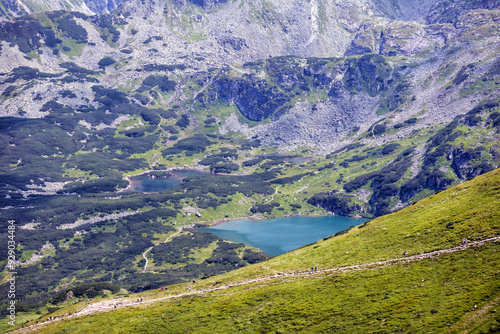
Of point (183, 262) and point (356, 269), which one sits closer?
point (356, 269)

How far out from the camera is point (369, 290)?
59.6 metres

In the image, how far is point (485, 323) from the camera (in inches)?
→ 1649

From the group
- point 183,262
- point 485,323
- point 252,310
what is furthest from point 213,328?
point 183,262

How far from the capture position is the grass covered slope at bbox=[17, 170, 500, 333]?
49.2m

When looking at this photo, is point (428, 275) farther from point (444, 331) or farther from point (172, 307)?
point (172, 307)

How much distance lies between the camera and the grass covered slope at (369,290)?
4916 cm

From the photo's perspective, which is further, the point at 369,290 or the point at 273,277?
the point at 273,277

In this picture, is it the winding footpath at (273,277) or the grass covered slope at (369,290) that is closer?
the grass covered slope at (369,290)

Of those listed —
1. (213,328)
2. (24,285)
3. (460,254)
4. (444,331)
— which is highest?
(24,285)

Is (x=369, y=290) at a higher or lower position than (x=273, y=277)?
lower

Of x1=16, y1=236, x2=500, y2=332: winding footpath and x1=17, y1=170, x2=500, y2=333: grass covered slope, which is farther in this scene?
x1=16, y1=236, x2=500, y2=332: winding footpath

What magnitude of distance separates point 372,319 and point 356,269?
60.1 feet

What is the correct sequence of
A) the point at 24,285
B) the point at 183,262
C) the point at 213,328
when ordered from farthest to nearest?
the point at 183,262 → the point at 24,285 → the point at 213,328

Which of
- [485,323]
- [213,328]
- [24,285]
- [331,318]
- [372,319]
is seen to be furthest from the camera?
[24,285]
